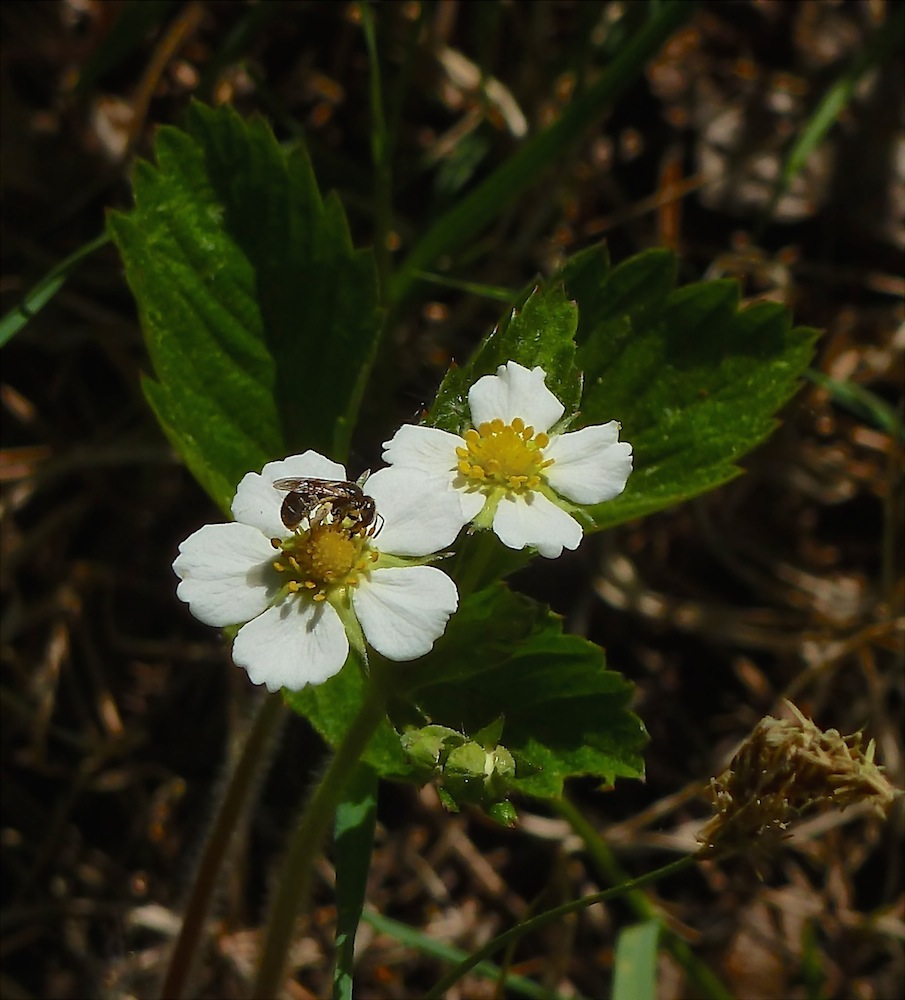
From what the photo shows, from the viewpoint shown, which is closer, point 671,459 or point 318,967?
point 671,459

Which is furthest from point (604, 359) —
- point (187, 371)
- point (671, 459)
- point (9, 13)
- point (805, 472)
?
point (9, 13)

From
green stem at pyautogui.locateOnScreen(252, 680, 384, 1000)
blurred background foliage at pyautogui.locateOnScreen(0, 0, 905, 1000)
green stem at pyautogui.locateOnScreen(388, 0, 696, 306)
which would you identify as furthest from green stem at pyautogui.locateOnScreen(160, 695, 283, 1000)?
green stem at pyautogui.locateOnScreen(388, 0, 696, 306)

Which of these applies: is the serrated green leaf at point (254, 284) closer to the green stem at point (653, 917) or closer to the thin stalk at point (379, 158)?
the thin stalk at point (379, 158)

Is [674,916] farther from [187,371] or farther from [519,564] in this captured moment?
[187,371]

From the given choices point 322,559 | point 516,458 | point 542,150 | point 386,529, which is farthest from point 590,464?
point 542,150

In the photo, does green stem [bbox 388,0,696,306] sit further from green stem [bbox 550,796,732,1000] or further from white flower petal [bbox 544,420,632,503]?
green stem [bbox 550,796,732,1000]

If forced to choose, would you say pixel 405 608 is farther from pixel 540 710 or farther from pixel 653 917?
pixel 653 917

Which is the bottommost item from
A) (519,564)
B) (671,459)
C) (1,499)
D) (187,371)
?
(519,564)

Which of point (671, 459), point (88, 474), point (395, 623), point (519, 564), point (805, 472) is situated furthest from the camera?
point (805, 472)

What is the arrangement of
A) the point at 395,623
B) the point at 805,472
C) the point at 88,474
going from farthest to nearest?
the point at 805,472 → the point at 88,474 → the point at 395,623
